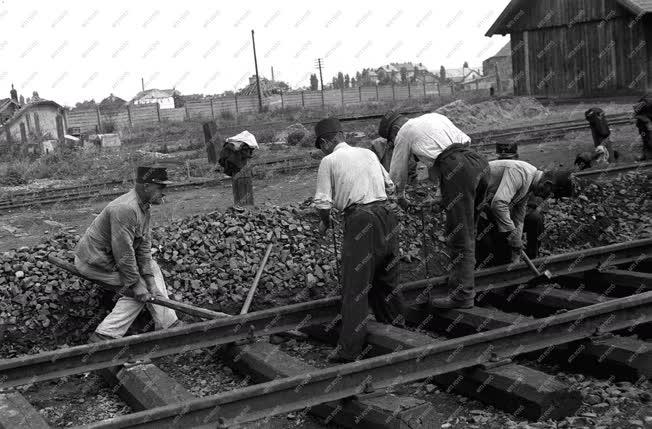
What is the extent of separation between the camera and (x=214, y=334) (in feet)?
22.4

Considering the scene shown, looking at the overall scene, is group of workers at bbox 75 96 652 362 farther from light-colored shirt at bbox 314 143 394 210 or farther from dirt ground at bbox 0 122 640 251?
dirt ground at bbox 0 122 640 251

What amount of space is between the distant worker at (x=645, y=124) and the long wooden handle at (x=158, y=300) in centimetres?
978

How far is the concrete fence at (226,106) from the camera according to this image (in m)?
45.3

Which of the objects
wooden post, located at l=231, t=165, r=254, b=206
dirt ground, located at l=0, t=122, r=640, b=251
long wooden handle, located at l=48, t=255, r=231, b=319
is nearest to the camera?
long wooden handle, located at l=48, t=255, r=231, b=319

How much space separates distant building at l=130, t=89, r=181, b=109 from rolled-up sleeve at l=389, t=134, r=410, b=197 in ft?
228

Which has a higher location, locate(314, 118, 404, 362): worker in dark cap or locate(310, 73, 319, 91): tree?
locate(310, 73, 319, 91): tree

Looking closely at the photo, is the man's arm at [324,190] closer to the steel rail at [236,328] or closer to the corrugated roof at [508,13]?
the steel rail at [236,328]

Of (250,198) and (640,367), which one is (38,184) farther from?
(640,367)

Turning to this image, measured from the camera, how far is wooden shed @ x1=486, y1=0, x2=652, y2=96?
2786 cm

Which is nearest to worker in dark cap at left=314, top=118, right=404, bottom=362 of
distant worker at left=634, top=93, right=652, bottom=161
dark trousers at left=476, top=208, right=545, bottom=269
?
dark trousers at left=476, top=208, right=545, bottom=269

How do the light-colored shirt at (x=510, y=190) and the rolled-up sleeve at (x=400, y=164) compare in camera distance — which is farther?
the light-colored shirt at (x=510, y=190)

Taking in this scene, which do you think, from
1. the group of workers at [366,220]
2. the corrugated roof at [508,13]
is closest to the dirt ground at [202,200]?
the group of workers at [366,220]

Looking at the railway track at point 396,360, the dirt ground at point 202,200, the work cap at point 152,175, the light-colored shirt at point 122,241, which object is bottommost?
the railway track at point 396,360

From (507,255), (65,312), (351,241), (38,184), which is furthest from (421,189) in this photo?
(38,184)
